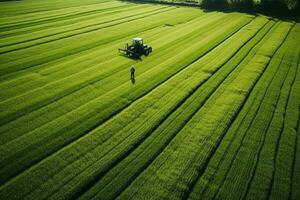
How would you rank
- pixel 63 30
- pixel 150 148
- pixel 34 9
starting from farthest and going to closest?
pixel 34 9 → pixel 63 30 → pixel 150 148

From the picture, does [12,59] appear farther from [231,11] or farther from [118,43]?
[231,11]

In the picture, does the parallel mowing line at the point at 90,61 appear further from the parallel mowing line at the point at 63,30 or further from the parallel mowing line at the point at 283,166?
the parallel mowing line at the point at 283,166

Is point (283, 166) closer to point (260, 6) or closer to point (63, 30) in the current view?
point (63, 30)

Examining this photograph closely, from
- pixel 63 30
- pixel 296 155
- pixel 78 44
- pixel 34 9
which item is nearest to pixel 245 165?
pixel 296 155

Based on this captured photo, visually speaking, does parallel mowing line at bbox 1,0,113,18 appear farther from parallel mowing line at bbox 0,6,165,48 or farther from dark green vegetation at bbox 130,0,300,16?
dark green vegetation at bbox 130,0,300,16

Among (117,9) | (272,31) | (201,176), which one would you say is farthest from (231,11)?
(201,176)

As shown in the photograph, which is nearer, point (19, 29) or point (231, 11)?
point (19, 29)

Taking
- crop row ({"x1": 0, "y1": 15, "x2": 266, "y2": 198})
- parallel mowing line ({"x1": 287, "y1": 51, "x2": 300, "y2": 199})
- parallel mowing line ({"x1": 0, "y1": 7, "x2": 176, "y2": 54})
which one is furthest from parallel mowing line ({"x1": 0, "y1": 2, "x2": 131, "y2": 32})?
parallel mowing line ({"x1": 287, "y1": 51, "x2": 300, "y2": 199})
